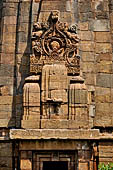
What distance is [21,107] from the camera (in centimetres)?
1594

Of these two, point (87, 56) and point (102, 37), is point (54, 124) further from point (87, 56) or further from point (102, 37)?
point (102, 37)

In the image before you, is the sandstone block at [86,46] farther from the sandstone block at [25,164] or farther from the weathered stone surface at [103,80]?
the sandstone block at [25,164]

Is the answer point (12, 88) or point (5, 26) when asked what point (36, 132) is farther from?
point (5, 26)

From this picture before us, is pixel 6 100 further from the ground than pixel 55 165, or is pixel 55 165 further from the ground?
pixel 6 100

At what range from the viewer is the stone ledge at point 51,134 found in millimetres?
14500

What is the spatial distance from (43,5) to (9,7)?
153 cm

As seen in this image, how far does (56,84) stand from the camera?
15.3m

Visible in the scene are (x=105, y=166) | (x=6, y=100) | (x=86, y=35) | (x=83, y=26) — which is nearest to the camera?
(x=105, y=166)

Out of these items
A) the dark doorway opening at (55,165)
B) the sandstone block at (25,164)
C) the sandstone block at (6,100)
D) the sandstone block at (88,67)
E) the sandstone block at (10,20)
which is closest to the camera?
the sandstone block at (25,164)

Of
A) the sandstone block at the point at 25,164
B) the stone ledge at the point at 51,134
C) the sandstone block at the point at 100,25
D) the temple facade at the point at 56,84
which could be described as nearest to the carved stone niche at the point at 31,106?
the temple facade at the point at 56,84

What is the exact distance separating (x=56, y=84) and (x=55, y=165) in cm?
331

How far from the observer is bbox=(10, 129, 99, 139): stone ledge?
1450cm

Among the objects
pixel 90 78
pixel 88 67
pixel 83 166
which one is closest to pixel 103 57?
pixel 88 67

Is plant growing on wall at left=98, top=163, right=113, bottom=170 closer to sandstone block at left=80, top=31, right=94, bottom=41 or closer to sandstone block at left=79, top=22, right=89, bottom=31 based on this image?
sandstone block at left=80, top=31, right=94, bottom=41
